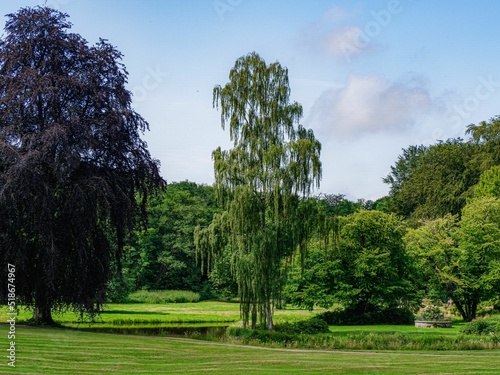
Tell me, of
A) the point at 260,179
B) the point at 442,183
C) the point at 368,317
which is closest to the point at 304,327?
the point at 260,179

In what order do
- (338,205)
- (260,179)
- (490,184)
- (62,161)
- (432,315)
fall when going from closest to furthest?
(62,161) → (260,179) → (432,315) → (490,184) → (338,205)

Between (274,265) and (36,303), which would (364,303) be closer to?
(274,265)

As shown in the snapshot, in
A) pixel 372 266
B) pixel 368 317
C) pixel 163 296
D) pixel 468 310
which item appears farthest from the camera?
pixel 163 296

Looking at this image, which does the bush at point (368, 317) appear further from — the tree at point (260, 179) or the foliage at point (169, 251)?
the foliage at point (169, 251)

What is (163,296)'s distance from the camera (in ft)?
201

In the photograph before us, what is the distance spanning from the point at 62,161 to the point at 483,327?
65.3 feet

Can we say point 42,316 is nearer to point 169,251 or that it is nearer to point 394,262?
point 394,262

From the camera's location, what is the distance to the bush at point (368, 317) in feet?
122

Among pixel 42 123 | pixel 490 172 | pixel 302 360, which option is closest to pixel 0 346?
pixel 302 360

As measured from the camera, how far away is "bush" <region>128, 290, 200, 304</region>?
59719 mm

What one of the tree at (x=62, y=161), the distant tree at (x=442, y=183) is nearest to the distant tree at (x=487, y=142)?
the distant tree at (x=442, y=183)

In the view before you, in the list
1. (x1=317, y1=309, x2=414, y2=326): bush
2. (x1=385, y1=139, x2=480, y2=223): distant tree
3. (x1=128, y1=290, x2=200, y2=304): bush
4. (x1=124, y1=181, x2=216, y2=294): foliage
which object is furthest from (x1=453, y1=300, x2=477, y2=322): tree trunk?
(x1=124, y1=181, x2=216, y2=294): foliage

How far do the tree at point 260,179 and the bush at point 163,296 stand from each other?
3262cm

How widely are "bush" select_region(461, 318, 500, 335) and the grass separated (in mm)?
9972
